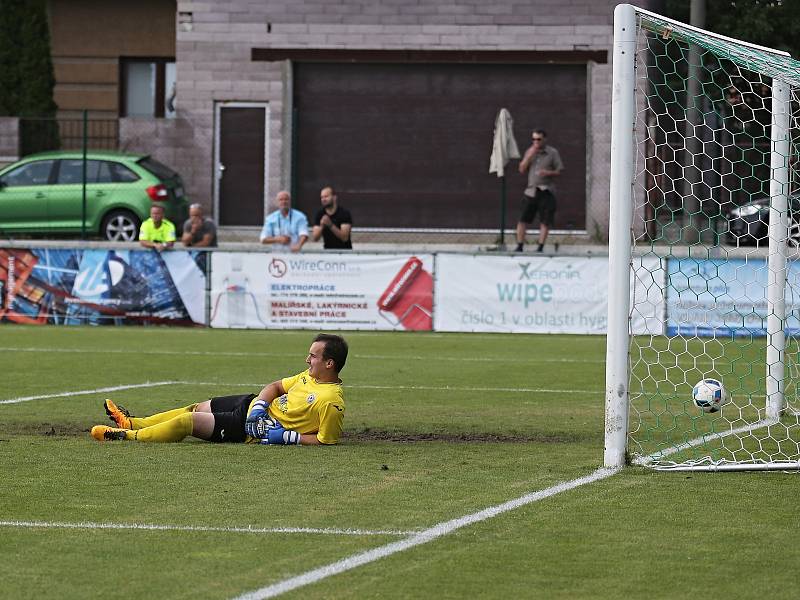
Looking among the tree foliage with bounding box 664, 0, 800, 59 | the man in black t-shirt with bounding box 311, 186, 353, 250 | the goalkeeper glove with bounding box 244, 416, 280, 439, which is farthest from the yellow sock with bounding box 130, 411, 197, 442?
the tree foliage with bounding box 664, 0, 800, 59

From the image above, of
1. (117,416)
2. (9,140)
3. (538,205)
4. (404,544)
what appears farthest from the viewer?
(9,140)

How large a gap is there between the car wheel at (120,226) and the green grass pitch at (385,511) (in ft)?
49.6

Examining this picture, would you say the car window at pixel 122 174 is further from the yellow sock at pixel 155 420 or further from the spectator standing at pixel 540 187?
the yellow sock at pixel 155 420

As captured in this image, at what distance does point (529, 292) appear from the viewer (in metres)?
22.1

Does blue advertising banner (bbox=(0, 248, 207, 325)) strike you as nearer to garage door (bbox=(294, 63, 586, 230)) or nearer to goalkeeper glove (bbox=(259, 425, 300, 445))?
garage door (bbox=(294, 63, 586, 230))

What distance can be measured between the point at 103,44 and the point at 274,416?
28939mm

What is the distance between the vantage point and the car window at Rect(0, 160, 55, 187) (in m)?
29.0

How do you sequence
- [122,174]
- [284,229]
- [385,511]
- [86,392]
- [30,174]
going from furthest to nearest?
[30,174] → [122,174] → [284,229] → [86,392] → [385,511]

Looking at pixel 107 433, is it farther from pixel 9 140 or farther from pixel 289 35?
pixel 289 35

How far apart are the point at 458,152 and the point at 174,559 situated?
27.7 metres

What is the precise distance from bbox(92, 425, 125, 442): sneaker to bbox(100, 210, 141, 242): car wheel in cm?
1867

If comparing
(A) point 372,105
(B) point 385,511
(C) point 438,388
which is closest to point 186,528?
(B) point 385,511

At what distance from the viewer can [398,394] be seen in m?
13.9

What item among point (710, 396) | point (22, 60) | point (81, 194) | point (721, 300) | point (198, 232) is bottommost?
point (710, 396)
